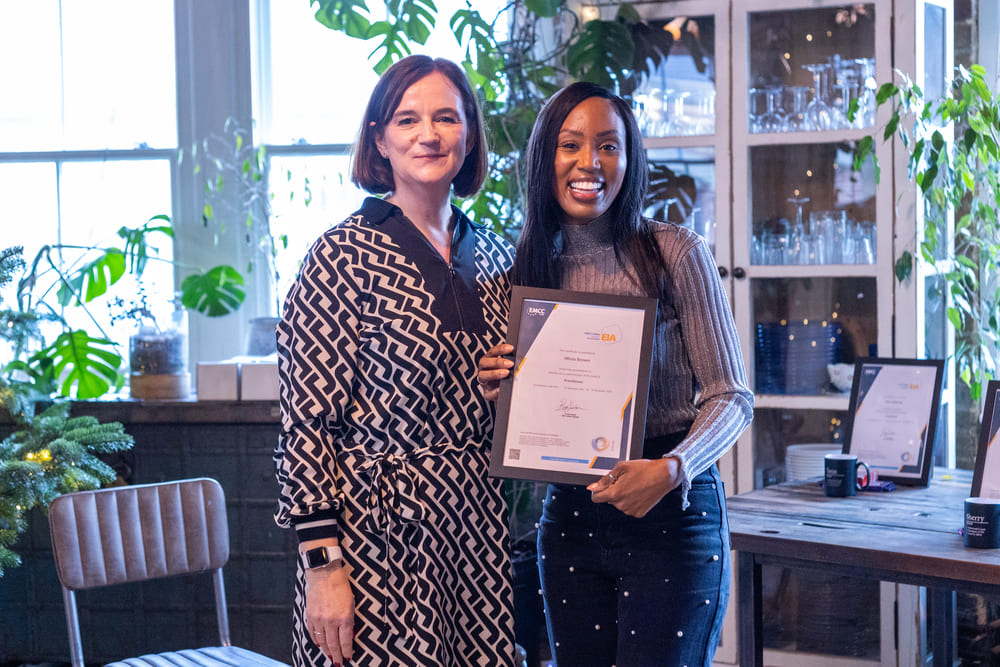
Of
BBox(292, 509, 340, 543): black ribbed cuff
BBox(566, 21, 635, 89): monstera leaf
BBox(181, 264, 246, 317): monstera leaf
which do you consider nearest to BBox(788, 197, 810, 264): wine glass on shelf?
BBox(566, 21, 635, 89): monstera leaf

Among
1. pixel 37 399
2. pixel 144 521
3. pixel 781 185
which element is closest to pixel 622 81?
pixel 781 185

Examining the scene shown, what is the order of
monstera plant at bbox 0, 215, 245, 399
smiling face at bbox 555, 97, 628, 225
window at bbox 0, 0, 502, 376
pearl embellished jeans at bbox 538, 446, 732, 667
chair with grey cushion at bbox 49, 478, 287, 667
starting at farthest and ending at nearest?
window at bbox 0, 0, 502, 376, monstera plant at bbox 0, 215, 245, 399, chair with grey cushion at bbox 49, 478, 287, 667, smiling face at bbox 555, 97, 628, 225, pearl embellished jeans at bbox 538, 446, 732, 667

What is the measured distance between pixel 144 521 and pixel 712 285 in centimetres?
154

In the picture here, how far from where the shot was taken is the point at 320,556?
1.54 metres

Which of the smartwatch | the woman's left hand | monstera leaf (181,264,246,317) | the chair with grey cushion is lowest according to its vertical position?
the chair with grey cushion

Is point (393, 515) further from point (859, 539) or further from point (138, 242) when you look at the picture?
point (138, 242)

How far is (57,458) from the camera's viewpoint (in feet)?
9.62

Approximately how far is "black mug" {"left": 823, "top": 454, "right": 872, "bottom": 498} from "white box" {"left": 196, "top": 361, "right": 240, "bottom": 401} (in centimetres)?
198

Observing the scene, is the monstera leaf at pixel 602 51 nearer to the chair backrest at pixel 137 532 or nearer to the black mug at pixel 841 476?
the black mug at pixel 841 476

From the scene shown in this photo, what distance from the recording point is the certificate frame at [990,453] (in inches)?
82.2

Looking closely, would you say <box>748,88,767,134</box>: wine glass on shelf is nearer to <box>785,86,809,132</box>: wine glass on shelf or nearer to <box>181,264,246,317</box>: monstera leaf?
A: <box>785,86,809,132</box>: wine glass on shelf

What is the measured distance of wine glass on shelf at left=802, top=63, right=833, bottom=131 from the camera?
321 centimetres

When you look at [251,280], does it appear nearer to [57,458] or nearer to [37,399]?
[37,399]

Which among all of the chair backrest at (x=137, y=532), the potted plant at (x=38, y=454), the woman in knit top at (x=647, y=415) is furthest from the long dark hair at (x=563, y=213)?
the potted plant at (x=38, y=454)
